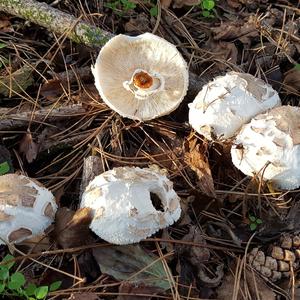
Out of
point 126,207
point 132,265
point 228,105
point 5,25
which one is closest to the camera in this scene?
point 126,207

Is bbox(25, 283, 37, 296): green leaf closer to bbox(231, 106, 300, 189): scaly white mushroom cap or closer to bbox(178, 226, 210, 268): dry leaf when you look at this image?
bbox(178, 226, 210, 268): dry leaf

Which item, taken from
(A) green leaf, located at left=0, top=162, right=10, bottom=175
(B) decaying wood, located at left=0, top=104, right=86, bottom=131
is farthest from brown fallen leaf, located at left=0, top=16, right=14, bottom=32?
(A) green leaf, located at left=0, top=162, right=10, bottom=175

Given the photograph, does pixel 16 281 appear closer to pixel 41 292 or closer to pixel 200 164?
pixel 41 292

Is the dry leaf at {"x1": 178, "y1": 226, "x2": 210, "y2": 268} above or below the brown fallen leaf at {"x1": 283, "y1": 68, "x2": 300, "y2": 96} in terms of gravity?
below

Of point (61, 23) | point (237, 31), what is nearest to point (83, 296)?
point (61, 23)

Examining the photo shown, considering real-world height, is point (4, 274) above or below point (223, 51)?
below

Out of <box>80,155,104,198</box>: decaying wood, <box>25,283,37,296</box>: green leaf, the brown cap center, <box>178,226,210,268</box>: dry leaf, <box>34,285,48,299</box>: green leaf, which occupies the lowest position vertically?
<box>178,226,210,268</box>: dry leaf

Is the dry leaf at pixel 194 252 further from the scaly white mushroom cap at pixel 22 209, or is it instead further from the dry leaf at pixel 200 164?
the scaly white mushroom cap at pixel 22 209

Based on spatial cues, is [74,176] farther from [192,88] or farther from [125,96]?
[192,88]
